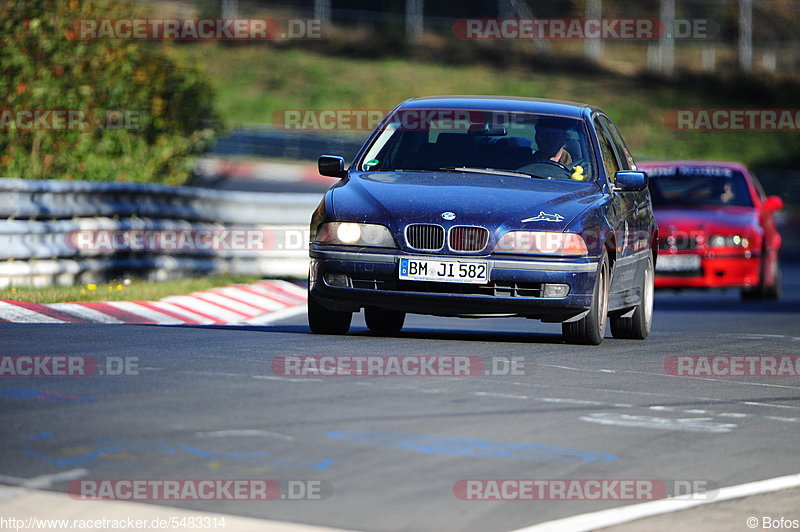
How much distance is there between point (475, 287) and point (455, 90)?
47520mm

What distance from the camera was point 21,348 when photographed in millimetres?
8766

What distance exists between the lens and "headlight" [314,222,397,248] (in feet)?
32.3

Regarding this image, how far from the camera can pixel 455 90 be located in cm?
5684

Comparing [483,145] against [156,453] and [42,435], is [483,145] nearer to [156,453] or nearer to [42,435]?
[42,435]

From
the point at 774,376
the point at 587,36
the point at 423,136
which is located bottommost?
the point at 774,376

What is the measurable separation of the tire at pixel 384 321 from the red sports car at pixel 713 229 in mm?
7500

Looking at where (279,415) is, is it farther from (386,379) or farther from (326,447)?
(386,379)

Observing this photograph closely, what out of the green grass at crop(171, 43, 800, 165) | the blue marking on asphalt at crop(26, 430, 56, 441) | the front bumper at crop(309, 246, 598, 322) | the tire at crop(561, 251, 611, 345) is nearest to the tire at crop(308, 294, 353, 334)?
the front bumper at crop(309, 246, 598, 322)

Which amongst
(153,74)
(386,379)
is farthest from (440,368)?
(153,74)

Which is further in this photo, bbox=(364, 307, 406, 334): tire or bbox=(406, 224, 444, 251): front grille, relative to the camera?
bbox=(364, 307, 406, 334): tire

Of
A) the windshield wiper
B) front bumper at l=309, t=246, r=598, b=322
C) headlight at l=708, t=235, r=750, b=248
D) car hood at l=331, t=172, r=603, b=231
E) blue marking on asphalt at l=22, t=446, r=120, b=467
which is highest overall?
the windshield wiper

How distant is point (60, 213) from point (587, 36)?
163 feet

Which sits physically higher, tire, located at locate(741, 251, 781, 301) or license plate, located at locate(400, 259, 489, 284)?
license plate, located at locate(400, 259, 489, 284)

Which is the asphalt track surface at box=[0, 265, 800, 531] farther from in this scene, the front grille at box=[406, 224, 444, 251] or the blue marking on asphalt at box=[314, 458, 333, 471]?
the front grille at box=[406, 224, 444, 251]
